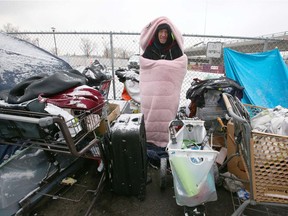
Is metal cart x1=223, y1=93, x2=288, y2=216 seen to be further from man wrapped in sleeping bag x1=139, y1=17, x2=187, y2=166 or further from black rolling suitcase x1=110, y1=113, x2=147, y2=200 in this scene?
man wrapped in sleeping bag x1=139, y1=17, x2=187, y2=166

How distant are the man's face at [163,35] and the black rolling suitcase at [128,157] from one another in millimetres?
1519

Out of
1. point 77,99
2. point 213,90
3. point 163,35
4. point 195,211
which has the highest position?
point 163,35

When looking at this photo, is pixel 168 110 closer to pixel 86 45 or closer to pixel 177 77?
pixel 177 77

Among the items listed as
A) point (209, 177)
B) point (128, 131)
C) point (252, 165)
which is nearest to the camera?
point (252, 165)

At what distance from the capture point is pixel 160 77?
105 inches

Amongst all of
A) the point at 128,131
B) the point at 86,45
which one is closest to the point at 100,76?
the point at 128,131

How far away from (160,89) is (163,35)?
36.1 inches

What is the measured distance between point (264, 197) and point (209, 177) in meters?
0.42

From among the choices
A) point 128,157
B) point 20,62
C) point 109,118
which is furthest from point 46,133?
point 20,62

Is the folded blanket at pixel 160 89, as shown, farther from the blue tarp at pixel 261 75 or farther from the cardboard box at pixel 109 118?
the blue tarp at pixel 261 75

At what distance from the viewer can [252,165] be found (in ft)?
4.39

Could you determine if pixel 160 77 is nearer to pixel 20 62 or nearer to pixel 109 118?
pixel 109 118

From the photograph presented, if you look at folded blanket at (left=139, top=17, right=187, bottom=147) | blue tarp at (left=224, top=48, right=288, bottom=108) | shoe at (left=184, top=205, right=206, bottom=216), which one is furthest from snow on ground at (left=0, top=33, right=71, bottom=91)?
blue tarp at (left=224, top=48, right=288, bottom=108)

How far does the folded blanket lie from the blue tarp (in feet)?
4.59
